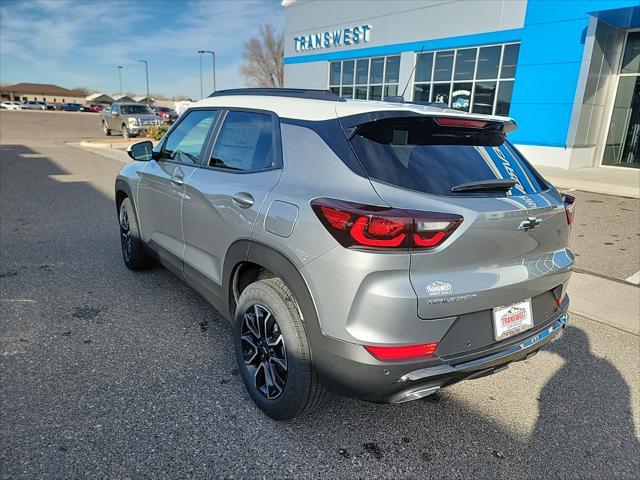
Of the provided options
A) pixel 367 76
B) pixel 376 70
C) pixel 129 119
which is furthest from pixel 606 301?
pixel 129 119

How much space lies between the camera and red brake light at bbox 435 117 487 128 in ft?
7.57

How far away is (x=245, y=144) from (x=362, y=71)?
20.9 meters

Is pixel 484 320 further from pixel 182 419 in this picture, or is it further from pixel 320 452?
pixel 182 419

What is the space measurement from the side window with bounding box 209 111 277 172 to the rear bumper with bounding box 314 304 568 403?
3.64 feet

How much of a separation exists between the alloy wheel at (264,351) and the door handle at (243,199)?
569 millimetres

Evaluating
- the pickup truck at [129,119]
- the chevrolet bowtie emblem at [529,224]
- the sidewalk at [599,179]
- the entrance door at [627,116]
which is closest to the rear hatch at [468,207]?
the chevrolet bowtie emblem at [529,224]

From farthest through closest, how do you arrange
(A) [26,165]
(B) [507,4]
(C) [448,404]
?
(B) [507,4] < (A) [26,165] < (C) [448,404]

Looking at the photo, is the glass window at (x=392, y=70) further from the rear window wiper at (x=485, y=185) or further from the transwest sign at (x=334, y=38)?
the rear window wiper at (x=485, y=185)

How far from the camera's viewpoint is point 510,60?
16.4 m

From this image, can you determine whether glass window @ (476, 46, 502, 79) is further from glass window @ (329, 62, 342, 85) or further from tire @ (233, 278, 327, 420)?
tire @ (233, 278, 327, 420)

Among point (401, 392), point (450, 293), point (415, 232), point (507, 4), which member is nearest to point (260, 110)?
point (415, 232)

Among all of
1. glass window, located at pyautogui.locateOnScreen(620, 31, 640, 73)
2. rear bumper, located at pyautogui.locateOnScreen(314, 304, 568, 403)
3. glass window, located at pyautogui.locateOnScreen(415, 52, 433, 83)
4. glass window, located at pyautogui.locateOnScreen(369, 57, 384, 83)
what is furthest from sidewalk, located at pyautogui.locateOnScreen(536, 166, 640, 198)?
rear bumper, located at pyautogui.locateOnScreen(314, 304, 568, 403)

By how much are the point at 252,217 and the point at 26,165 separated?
1353 cm

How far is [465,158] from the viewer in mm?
2355
